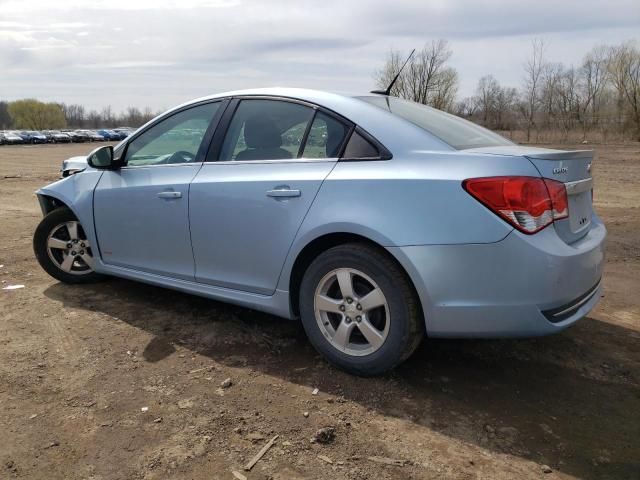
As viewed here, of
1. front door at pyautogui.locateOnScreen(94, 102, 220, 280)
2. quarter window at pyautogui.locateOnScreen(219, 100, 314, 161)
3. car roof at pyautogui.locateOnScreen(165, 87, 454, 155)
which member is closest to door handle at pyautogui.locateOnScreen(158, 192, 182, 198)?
front door at pyautogui.locateOnScreen(94, 102, 220, 280)

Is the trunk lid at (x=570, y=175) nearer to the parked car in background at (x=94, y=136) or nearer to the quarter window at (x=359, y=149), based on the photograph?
the quarter window at (x=359, y=149)

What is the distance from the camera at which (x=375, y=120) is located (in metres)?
3.16

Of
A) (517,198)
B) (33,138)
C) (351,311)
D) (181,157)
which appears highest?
(33,138)

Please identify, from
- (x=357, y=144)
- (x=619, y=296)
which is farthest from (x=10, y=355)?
(x=619, y=296)

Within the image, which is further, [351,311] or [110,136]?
[110,136]

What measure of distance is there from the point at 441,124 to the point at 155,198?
206 centimetres

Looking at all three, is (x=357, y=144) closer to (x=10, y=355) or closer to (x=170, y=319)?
(x=170, y=319)

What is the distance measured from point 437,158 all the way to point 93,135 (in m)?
82.0

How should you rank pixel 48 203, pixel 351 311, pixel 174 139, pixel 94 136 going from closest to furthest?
pixel 351 311 → pixel 174 139 → pixel 48 203 → pixel 94 136

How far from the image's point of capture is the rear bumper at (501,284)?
8.69 ft

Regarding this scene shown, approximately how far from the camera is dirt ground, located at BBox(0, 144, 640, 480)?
2.44 metres

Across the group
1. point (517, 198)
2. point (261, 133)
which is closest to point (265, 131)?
point (261, 133)

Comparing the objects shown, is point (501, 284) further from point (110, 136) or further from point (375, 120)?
point (110, 136)

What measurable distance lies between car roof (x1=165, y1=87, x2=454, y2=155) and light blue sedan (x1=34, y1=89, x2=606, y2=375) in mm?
11
